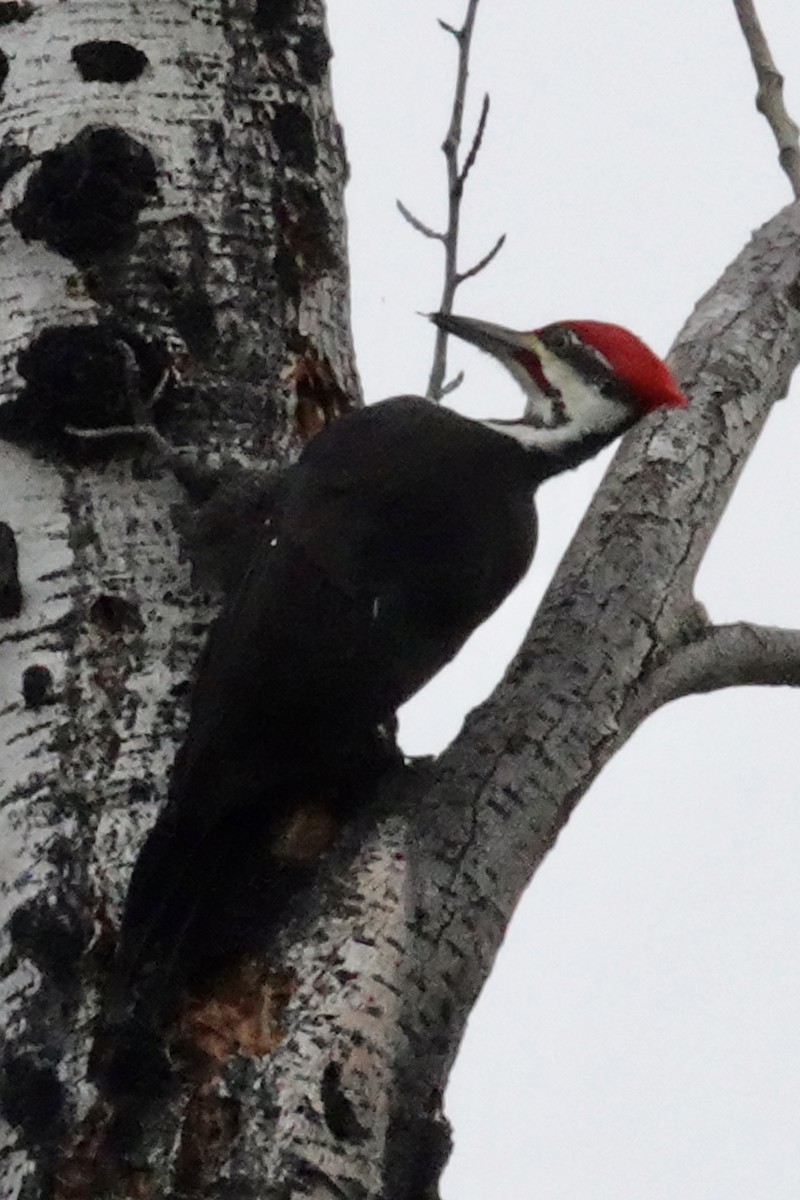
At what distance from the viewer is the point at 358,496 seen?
8.31 ft

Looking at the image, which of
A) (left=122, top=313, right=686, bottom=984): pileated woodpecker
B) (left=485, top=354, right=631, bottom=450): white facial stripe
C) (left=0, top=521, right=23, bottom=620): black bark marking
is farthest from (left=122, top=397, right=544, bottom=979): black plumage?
(left=0, top=521, right=23, bottom=620): black bark marking

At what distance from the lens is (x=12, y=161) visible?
8.36ft

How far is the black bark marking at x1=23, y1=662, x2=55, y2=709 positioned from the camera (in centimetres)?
220

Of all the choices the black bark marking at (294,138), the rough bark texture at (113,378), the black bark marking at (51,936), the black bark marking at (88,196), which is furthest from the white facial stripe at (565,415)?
the black bark marking at (51,936)

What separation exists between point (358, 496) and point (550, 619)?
289mm

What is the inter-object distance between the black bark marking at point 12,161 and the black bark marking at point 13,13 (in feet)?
0.71

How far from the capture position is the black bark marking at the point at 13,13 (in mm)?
2668

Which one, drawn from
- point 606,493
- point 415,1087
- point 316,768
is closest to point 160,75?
point 606,493

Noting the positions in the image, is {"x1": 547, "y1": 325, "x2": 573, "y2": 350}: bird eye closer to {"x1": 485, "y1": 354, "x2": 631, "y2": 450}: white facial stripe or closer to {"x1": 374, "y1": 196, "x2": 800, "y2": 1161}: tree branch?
{"x1": 485, "y1": 354, "x2": 631, "y2": 450}: white facial stripe

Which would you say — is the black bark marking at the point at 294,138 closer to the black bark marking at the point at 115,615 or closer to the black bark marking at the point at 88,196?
the black bark marking at the point at 88,196

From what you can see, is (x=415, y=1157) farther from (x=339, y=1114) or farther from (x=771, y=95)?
(x=771, y=95)

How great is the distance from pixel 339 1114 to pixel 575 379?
1.40 metres

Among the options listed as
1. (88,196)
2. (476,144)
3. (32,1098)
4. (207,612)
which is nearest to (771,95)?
(476,144)

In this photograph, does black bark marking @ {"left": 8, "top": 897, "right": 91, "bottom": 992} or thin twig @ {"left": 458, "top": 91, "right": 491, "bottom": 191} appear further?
thin twig @ {"left": 458, "top": 91, "right": 491, "bottom": 191}
